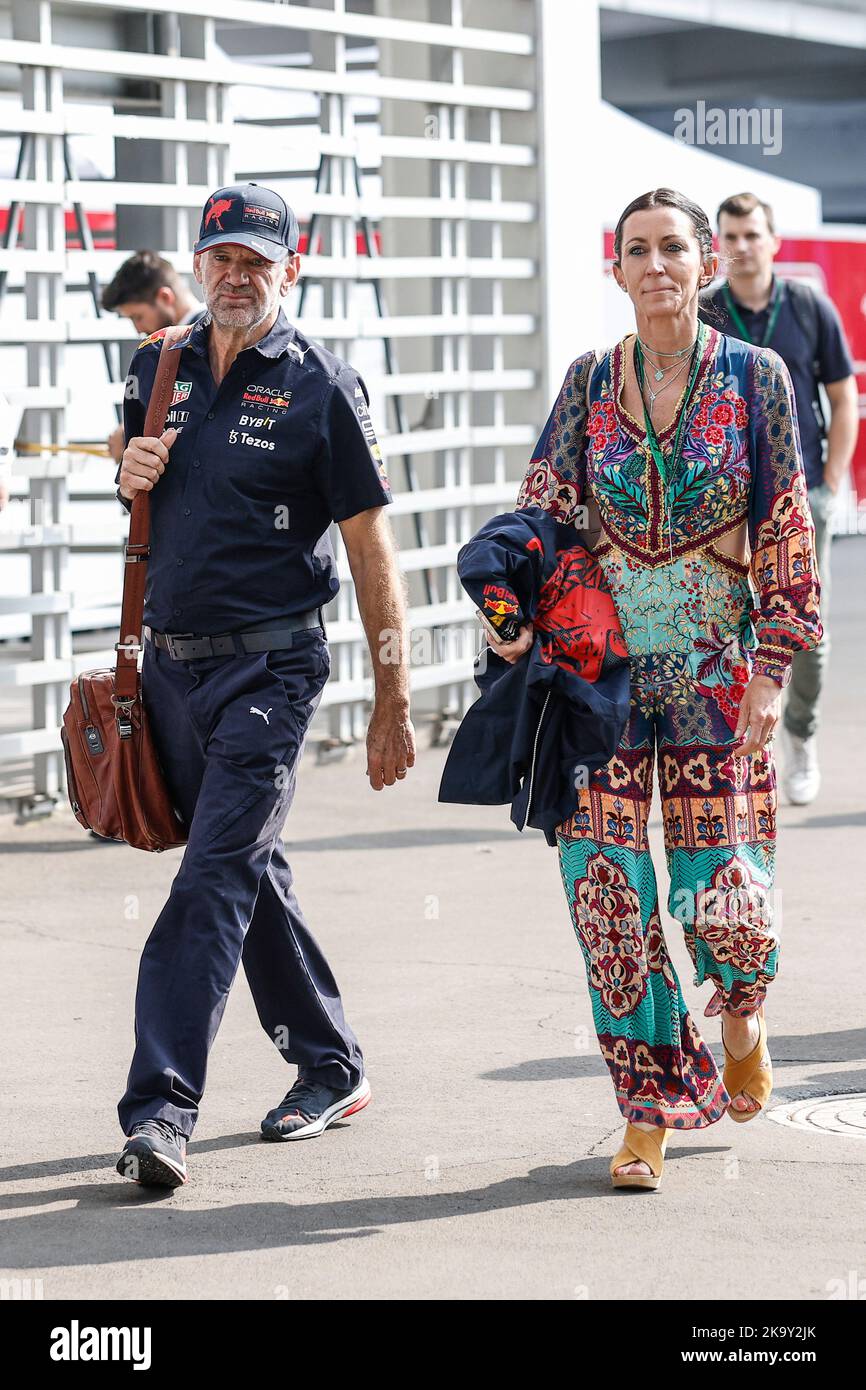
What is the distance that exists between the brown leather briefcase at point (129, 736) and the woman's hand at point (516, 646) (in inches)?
32.3

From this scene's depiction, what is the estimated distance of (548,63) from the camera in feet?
37.7

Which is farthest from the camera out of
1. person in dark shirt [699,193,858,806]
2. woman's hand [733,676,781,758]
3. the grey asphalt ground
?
person in dark shirt [699,193,858,806]

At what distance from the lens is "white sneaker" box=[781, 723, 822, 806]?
29.7 ft

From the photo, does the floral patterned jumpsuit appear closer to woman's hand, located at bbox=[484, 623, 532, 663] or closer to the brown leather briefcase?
woman's hand, located at bbox=[484, 623, 532, 663]

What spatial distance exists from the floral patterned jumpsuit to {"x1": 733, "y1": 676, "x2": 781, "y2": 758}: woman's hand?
7cm

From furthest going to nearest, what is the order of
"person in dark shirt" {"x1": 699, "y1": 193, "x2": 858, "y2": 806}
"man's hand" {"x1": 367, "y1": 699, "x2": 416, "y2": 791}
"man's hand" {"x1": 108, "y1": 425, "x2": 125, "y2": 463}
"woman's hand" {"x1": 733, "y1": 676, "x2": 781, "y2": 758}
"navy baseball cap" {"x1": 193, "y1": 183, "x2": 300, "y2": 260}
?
"person in dark shirt" {"x1": 699, "y1": 193, "x2": 858, "y2": 806}
"man's hand" {"x1": 108, "y1": 425, "x2": 125, "y2": 463}
"man's hand" {"x1": 367, "y1": 699, "x2": 416, "y2": 791}
"navy baseball cap" {"x1": 193, "y1": 183, "x2": 300, "y2": 260}
"woman's hand" {"x1": 733, "y1": 676, "x2": 781, "y2": 758}

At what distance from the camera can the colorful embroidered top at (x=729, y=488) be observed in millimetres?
4484

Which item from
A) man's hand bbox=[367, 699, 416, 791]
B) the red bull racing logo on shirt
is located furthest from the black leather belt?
the red bull racing logo on shirt

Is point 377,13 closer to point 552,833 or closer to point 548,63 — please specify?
point 548,63

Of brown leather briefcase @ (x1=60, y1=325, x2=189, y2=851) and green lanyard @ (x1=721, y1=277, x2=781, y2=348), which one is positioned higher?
green lanyard @ (x1=721, y1=277, x2=781, y2=348)

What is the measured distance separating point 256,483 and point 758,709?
117cm

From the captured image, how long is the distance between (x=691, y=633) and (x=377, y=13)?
767cm

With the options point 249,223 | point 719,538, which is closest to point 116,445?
point 249,223
